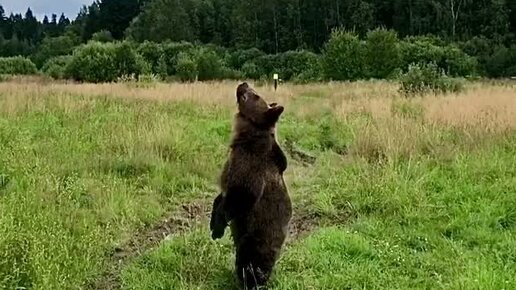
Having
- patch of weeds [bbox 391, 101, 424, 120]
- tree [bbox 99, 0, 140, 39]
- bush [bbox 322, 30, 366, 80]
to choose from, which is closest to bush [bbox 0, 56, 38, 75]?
bush [bbox 322, 30, 366, 80]

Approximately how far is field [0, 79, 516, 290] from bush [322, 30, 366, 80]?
2703cm

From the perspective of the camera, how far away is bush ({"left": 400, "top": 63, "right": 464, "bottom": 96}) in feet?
63.5

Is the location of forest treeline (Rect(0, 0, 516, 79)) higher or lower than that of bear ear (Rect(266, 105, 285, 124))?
higher

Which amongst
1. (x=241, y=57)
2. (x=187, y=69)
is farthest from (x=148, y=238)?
(x=241, y=57)

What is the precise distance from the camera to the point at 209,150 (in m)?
9.95

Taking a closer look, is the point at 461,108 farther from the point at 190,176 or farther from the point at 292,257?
the point at 292,257

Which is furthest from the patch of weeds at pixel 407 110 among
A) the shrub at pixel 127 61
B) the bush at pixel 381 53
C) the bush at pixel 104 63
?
the shrub at pixel 127 61

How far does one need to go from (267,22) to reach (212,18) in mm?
7516

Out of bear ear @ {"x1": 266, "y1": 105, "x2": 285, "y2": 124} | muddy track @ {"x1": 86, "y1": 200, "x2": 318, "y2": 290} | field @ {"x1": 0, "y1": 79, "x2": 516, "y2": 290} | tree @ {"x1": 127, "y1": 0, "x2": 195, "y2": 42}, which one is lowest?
muddy track @ {"x1": 86, "y1": 200, "x2": 318, "y2": 290}

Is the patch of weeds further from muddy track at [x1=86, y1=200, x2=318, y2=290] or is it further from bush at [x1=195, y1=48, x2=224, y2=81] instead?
bush at [x1=195, y1=48, x2=224, y2=81]

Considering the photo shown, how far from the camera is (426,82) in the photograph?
20.2 m

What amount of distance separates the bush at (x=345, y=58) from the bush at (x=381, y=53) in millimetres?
472

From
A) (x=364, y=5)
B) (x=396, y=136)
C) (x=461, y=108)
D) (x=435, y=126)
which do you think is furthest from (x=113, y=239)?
(x=364, y=5)

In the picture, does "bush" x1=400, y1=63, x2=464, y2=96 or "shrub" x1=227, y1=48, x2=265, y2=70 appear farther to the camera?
"shrub" x1=227, y1=48, x2=265, y2=70
